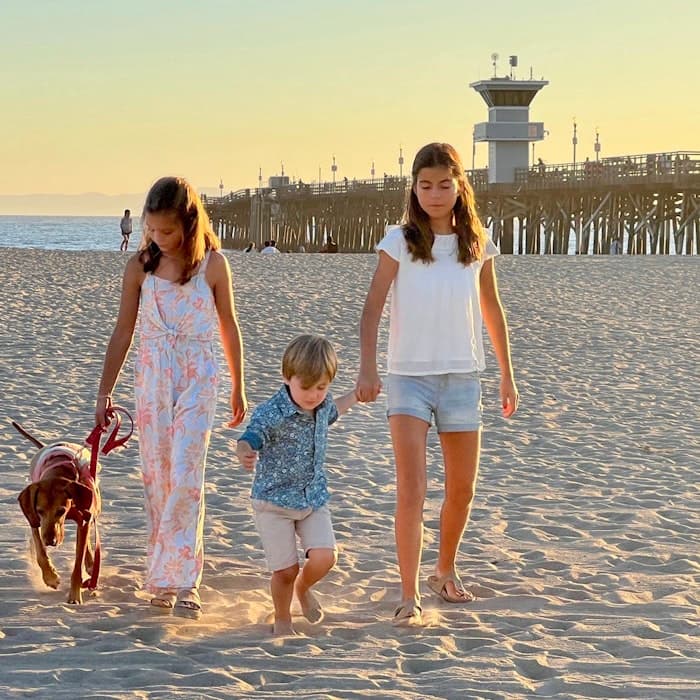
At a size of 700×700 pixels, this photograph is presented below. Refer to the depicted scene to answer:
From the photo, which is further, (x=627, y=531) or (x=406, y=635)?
(x=627, y=531)

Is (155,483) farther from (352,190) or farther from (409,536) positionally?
(352,190)

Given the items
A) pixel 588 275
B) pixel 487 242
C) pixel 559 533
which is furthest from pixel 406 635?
pixel 588 275

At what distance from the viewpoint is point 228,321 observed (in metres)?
4.96

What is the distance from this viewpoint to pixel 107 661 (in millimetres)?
4344

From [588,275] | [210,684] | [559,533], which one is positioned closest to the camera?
[210,684]

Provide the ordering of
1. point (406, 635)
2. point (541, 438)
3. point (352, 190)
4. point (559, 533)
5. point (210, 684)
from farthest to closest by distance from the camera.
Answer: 1. point (352, 190)
2. point (541, 438)
3. point (559, 533)
4. point (406, 635)
5. point (210, 684)

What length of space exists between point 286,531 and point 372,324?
74 centimetres

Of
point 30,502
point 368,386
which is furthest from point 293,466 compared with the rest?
point 30,502

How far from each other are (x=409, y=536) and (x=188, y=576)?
2.53 ft

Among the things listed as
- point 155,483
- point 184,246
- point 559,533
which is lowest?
point 559,533

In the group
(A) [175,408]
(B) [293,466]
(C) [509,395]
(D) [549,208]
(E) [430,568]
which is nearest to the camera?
(B) [293,466]

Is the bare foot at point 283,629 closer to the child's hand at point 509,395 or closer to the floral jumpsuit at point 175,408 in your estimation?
the floral jumpsuit at point 175,408

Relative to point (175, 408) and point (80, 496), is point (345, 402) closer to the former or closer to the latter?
point (175, 408)

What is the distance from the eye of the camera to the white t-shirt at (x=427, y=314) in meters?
4.79
